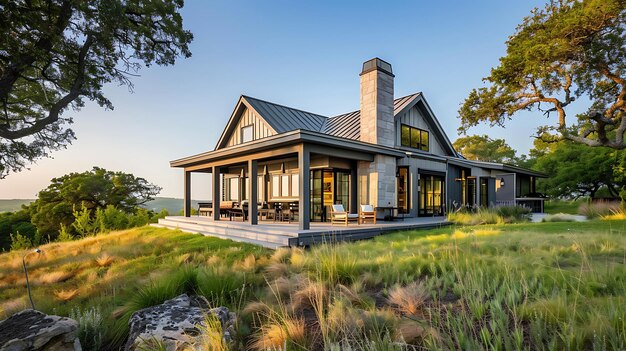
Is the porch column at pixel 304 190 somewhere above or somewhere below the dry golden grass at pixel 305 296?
above

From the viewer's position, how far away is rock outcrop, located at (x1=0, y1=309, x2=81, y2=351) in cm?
285

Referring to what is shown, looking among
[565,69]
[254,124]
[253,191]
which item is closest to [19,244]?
[254,124]

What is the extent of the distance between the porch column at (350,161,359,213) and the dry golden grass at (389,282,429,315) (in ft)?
29.5

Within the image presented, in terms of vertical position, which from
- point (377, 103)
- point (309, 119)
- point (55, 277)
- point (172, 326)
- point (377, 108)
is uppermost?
point (309, 119)

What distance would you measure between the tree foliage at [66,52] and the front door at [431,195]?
12.2 metres

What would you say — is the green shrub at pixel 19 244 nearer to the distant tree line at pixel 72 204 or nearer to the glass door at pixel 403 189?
the distant tree line at pixel 72 204

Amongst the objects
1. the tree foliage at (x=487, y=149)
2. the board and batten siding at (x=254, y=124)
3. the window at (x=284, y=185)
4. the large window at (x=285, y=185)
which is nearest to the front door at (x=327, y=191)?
the large window at (x=285, y=185)

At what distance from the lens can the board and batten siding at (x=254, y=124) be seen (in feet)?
49.5

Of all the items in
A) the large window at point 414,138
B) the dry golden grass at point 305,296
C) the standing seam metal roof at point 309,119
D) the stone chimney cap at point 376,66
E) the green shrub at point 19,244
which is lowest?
the green shrub at point 19,244

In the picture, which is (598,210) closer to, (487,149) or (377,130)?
(377,130)

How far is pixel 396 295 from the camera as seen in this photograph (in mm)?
3355

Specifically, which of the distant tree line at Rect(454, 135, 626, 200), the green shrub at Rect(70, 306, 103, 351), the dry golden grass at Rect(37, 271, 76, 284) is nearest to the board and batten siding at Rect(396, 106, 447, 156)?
the distant tree line at Rect(454, 135, 626, 200)

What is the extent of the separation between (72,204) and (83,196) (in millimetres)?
906

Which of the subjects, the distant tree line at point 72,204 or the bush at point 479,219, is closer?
the bush at point 479,219
